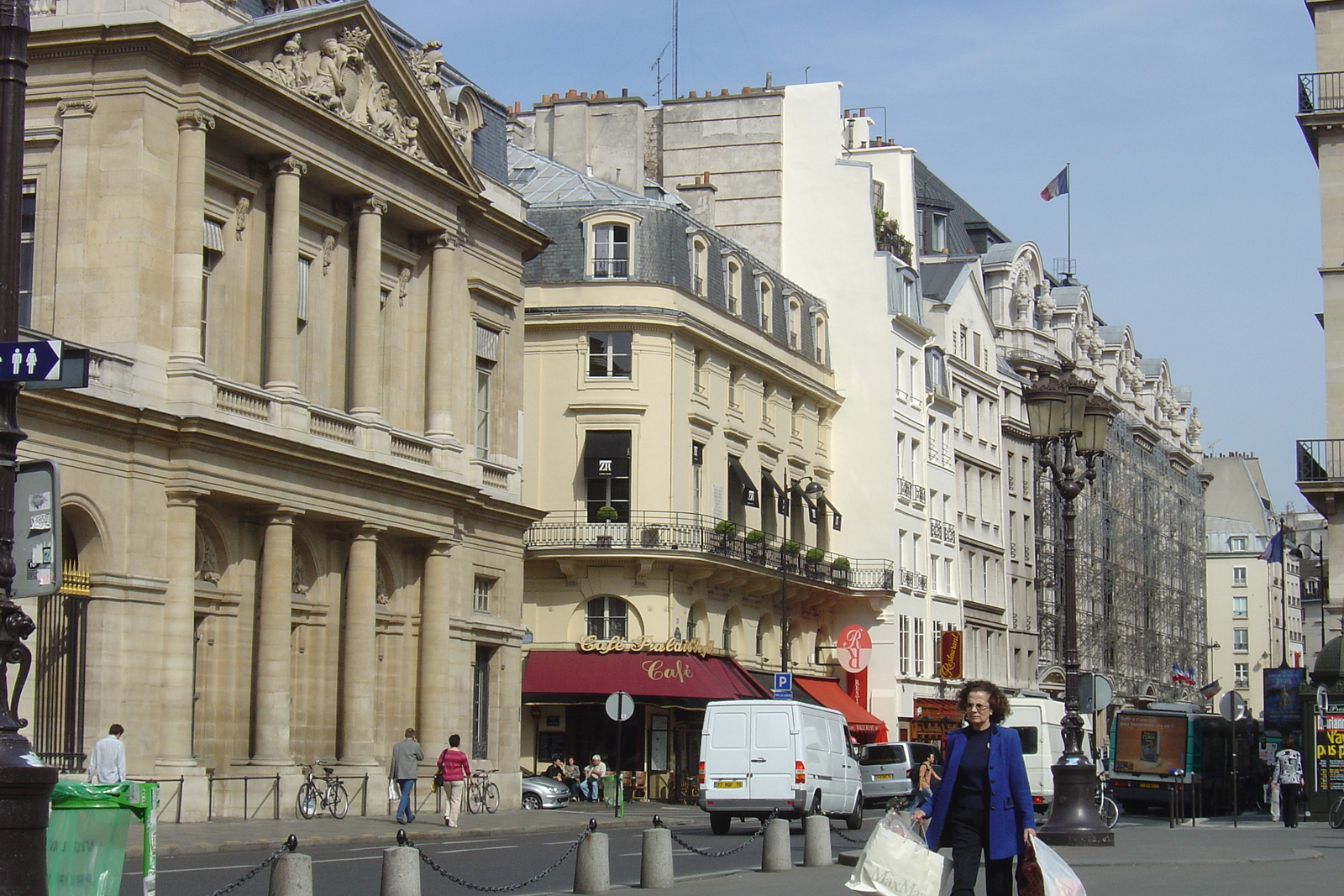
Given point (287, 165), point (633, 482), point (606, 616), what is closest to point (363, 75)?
point (287, 165)

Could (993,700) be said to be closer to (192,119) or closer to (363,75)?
(192,119)

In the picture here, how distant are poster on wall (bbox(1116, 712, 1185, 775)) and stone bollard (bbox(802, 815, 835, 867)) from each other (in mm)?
29419

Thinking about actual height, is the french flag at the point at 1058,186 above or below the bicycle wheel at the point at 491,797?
above

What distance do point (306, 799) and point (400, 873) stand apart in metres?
18.3

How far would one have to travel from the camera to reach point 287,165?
111ft

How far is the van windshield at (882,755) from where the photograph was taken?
44.2 meters

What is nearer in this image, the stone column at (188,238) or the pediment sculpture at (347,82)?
the stone column at (188,238)

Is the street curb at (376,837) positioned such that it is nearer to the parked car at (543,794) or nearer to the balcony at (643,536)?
the parked car at (543,794)

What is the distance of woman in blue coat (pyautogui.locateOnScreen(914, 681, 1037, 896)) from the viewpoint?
1191cm

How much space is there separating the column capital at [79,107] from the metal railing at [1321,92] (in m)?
27.5

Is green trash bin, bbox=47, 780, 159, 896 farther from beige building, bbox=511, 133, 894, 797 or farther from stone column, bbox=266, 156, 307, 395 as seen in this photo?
beige building, bbox=511, 133, 894, 797

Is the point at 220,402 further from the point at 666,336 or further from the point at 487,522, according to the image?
the point at 666,336

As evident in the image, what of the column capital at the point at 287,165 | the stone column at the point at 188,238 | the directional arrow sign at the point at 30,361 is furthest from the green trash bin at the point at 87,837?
the column capital at the point at 287,165

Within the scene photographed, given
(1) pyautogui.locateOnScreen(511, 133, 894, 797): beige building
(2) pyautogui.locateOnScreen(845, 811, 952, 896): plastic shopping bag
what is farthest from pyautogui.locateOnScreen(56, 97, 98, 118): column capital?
→ (2) pyautogui.locateOnScreen(845, 811, 952, 896): plastic shopping bag
